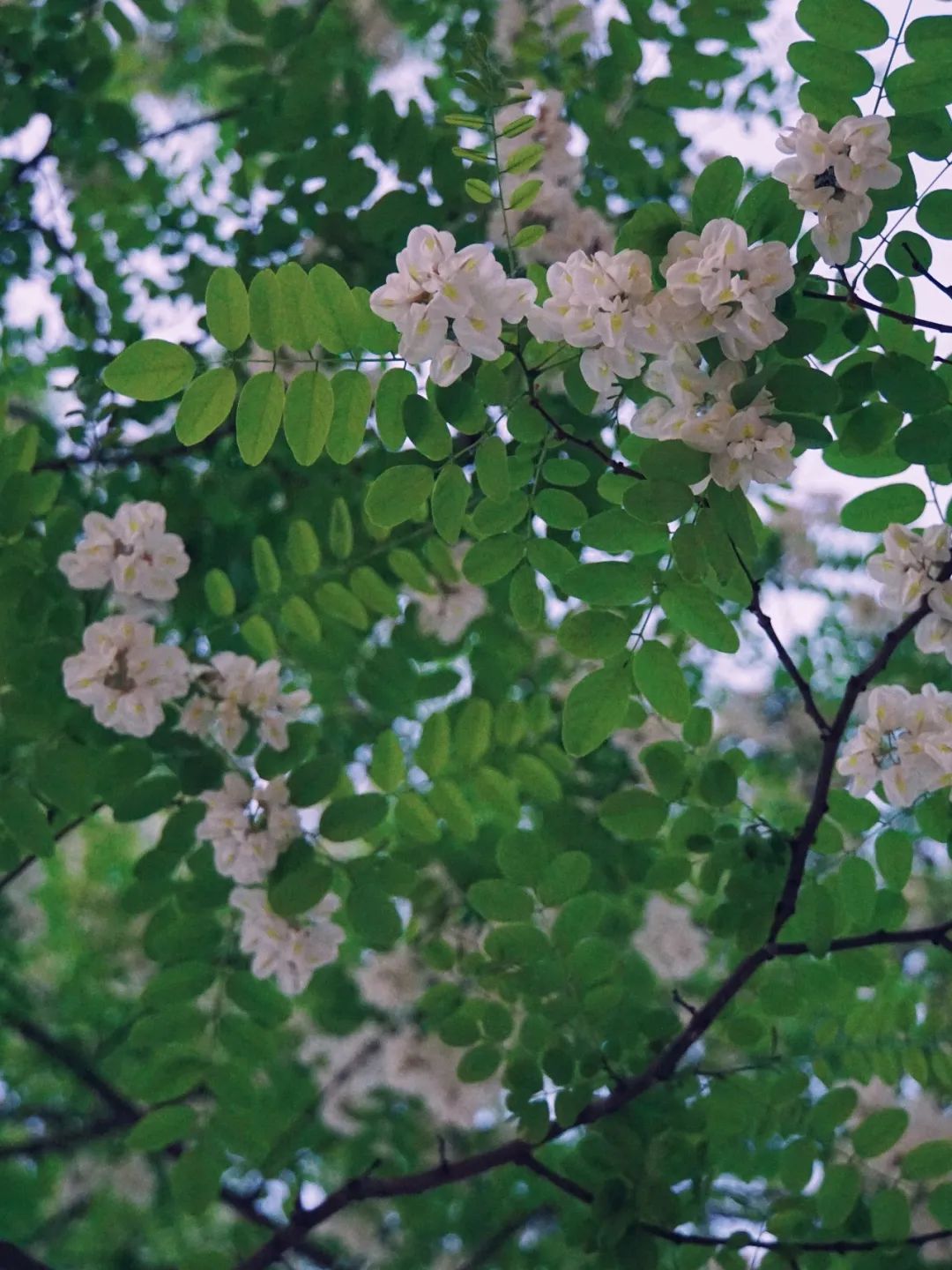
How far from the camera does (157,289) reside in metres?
2.85

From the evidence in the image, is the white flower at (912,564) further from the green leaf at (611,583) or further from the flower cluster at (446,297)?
the flower cluster at (446,297)

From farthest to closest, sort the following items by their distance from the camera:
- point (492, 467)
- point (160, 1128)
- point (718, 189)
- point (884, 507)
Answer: point (160, 1128), point (884, 507), point (492, 467), point (718, 189)

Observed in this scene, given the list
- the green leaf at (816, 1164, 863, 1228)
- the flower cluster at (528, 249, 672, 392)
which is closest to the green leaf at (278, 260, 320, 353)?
the flower cluster at (528, 249, 672, 392)

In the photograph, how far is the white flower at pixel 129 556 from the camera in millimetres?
1616

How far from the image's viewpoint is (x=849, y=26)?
123 centimetres

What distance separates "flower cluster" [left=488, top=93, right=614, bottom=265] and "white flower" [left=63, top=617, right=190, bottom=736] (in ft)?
3.11

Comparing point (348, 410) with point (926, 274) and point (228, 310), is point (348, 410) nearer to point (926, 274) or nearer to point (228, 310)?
point (228, 310)

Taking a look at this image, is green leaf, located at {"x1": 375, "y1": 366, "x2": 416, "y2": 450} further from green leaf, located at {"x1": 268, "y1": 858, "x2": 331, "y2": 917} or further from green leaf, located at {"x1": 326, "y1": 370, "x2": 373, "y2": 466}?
green leaf, located at {"x1": 268, "y1": 858, "x2": 331, "y2": 917}

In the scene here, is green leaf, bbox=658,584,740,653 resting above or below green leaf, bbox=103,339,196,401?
below

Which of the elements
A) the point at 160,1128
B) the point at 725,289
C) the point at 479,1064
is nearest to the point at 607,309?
the point at 725,289

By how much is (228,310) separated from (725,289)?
1.68 ft

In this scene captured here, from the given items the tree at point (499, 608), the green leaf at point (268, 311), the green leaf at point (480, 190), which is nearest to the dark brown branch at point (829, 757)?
the tree at point (499, 608)

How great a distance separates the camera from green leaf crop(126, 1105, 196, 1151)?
159 centimetres

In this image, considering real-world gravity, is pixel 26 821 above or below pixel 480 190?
below
